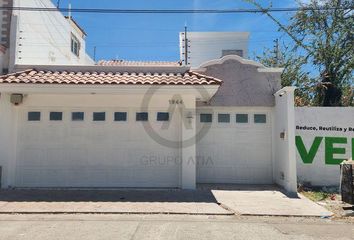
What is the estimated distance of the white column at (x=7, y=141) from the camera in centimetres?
1175

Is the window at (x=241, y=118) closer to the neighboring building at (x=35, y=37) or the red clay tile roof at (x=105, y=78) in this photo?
the red clay tile roof at (x=105, y=78)

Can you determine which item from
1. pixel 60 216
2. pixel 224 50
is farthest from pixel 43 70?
pixel 224 50

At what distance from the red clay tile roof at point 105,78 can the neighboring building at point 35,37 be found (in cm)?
168

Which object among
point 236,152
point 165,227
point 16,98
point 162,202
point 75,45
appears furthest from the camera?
point 75,45

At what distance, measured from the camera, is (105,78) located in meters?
11.6

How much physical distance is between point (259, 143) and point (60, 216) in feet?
24.1

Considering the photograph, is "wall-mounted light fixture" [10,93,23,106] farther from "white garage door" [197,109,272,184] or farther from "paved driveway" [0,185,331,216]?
"white garage door" [197,109,272,184]

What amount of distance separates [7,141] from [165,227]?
6.64 metres

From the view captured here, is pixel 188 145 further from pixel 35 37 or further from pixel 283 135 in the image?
pixel 35 37

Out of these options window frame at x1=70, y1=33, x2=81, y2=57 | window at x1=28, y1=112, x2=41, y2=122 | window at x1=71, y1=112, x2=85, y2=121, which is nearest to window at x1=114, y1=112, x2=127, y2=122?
window at x1=71, y1=112, x2=85, y2=121

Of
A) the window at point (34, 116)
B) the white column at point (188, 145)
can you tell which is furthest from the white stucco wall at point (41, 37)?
the white column at point (188, 145)

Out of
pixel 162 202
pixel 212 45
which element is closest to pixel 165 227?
pixel 162 202

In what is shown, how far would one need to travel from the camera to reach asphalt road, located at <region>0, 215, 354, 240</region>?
22.3 feet

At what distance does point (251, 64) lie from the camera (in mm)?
13602
